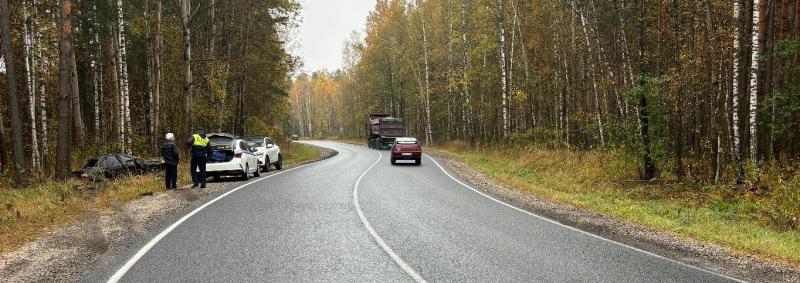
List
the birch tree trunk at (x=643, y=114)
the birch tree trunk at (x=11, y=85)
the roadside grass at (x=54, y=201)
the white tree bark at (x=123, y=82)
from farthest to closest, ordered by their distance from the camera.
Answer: the white tree bark at (x=123, y=82) < the birch tree trunk at (x=643, y=114) < the birch tree trunk at (x=11, y=85) < the roadside grass at (x=54, y=201)

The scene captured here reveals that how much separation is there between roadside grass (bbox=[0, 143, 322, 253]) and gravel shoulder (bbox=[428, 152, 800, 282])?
952 cm

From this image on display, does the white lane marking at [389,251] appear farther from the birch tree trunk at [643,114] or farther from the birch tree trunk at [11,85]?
the birch tree trunk at [11,85]

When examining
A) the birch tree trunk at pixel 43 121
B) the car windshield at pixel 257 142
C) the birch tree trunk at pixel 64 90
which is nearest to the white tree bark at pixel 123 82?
the birch tree trunk at pixel 43 121

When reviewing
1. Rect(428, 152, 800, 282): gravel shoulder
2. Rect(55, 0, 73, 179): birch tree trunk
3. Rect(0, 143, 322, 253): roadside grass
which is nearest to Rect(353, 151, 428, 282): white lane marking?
Rect(428, 152, 800, 282): gravel shoulder

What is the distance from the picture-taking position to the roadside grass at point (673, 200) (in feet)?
29.5

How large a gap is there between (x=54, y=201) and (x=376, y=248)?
8.50 metres

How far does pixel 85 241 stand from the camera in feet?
25.8

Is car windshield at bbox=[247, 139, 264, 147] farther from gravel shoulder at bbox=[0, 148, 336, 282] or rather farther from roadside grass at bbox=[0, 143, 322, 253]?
gravel shoulder at bbox=[0, 148, 336, 282]

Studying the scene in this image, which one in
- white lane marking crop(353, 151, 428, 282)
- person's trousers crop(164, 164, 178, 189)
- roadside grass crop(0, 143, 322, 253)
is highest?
person's trousers crop(164, 164, 178, 189)

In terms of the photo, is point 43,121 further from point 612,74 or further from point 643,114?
point 643,114

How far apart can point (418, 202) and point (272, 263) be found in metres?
6.27

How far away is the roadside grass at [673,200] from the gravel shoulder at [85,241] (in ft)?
30.8

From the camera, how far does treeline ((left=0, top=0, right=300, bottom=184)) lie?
673 inches

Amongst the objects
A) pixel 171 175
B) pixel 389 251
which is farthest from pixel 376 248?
pixel 171 175
